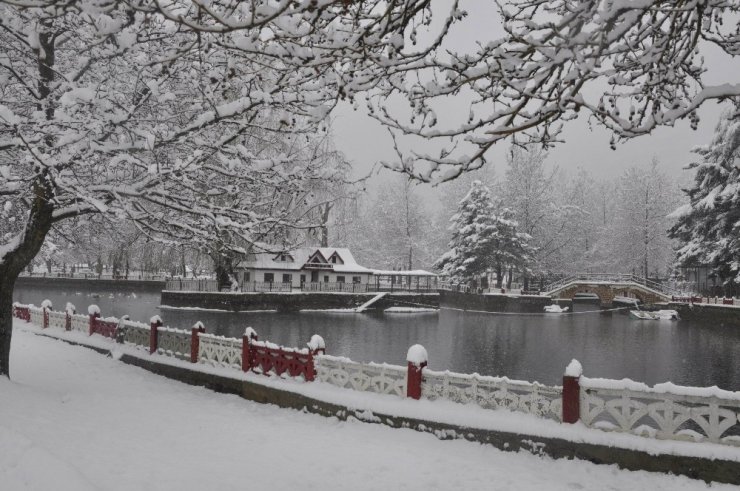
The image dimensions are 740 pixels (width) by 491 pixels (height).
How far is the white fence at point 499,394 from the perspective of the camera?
8.79 meters

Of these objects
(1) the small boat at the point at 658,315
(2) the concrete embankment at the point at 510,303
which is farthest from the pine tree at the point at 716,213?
(2) the concrete embankment at the point at 510,303

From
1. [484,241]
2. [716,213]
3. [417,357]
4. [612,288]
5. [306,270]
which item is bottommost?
[417,357]

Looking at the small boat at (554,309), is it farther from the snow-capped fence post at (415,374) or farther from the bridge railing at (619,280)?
the snow-capped fence post at (415,374)

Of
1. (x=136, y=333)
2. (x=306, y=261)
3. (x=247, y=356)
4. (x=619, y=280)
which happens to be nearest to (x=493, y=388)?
(x=247, y=356)

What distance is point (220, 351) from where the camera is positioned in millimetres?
12977

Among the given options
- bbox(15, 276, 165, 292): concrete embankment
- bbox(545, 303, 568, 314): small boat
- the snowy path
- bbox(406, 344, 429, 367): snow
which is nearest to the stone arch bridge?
bbox(545, 303, 568, 314): small boat

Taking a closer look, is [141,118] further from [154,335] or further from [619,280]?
[619,280]

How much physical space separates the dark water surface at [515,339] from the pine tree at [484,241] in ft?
16.1

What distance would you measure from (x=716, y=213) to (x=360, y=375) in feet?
127

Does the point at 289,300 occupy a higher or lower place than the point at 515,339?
higher

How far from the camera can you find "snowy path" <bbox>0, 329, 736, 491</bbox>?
6531 mm

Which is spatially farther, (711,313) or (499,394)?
(711,313)

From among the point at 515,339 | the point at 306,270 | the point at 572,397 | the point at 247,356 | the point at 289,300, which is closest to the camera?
the point at 572,397

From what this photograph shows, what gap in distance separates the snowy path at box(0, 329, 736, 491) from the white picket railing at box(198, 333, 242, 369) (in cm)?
Answer: 168
